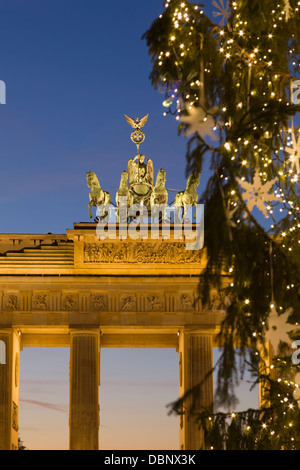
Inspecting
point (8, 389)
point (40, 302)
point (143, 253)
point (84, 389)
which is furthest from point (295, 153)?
point (8, 389)

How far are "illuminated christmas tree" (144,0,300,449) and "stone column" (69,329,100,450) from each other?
90.1ft

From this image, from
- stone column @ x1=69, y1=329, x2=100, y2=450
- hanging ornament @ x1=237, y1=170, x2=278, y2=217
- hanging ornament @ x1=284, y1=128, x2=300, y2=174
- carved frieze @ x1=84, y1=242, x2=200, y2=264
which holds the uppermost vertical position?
carved frieze @ x1=84, y1=242, x2=200, y2=264

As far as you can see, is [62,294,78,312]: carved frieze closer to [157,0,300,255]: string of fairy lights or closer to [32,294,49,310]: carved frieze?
[32,294,49,310]: carved frieze

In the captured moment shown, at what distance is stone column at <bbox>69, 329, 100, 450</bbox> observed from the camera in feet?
144

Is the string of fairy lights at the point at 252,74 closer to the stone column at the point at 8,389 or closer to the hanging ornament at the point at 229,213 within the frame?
the hanging ornament at the point at 229,213

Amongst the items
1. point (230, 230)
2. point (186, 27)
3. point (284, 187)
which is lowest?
point (230, 230)

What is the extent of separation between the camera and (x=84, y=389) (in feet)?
146

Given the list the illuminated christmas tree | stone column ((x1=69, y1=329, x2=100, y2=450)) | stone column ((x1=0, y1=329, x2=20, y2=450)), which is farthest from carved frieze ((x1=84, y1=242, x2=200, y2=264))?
the illuminated christmas tree

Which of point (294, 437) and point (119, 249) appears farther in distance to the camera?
point (119, 249)

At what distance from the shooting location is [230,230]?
1552 centimetres

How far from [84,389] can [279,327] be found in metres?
29.4
